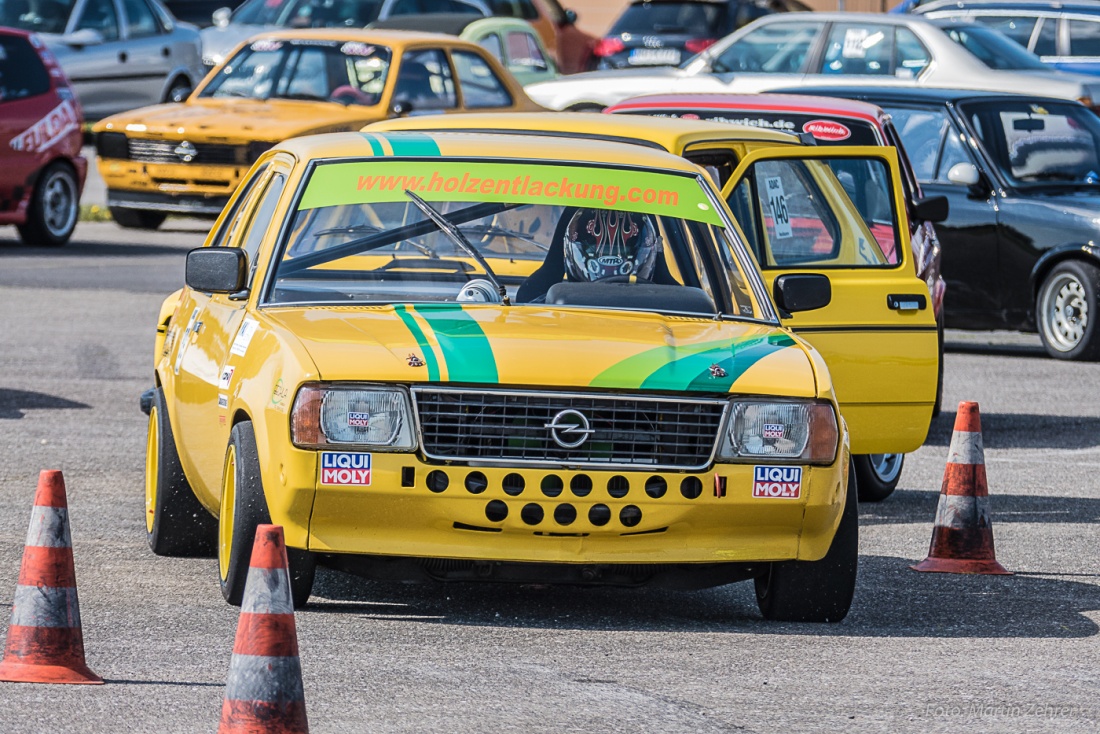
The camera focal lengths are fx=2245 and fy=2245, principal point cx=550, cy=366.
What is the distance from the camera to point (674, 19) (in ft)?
94.6

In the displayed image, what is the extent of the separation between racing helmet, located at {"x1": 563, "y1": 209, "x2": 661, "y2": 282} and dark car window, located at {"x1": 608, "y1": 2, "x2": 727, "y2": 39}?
2110cm

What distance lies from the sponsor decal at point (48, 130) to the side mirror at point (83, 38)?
5.77 meters

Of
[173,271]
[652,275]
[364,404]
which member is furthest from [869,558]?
[173,271]

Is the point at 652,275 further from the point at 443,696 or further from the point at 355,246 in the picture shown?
the point at 443,696

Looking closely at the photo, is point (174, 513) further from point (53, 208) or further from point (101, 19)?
point (101, 19)

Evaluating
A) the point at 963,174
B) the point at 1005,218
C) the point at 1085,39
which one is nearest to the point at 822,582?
the point at 963,174

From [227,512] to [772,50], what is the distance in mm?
14379

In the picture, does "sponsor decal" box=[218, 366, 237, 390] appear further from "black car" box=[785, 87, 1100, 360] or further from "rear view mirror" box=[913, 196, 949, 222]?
"black car" box=[785, 87, 1100, 360]

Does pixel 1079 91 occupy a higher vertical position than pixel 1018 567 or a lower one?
lower

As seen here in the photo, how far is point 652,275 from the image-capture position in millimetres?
7492

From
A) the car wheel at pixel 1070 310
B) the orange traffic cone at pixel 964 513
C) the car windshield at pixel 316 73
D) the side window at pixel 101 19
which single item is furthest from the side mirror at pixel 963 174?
the side window at pixel 101 19

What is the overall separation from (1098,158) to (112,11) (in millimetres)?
13492

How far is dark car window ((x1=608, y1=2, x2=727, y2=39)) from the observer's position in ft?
93.4

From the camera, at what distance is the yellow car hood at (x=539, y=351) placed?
6242 mm
